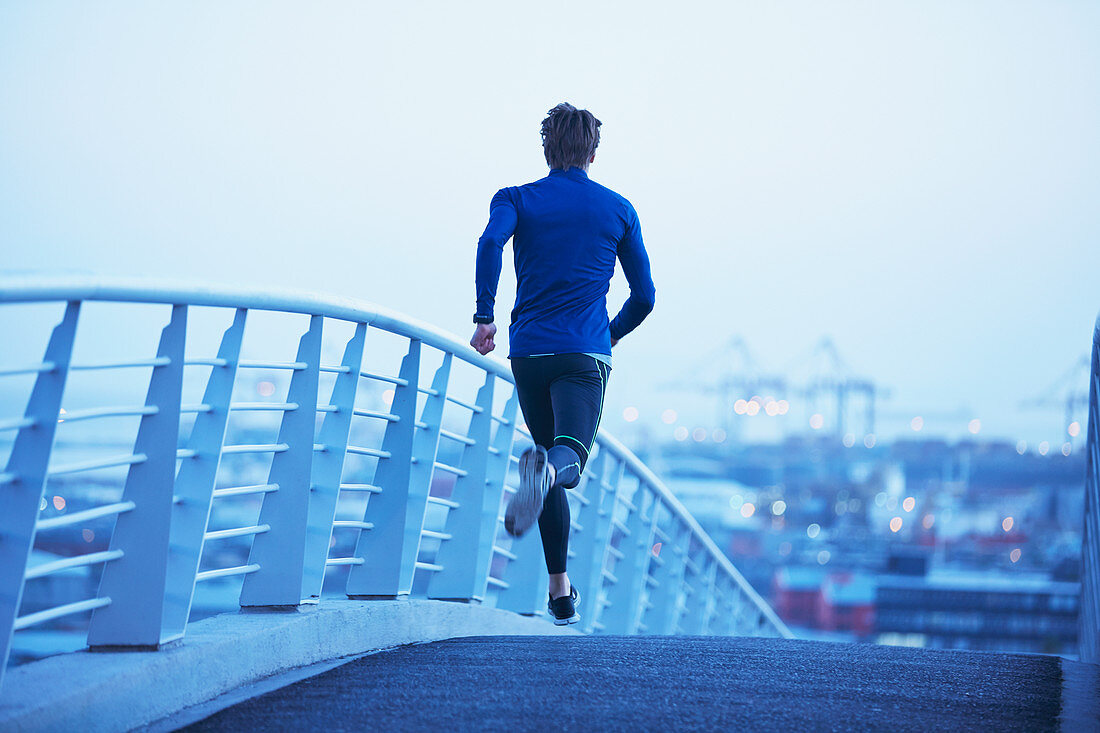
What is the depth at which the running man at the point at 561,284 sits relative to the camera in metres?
3.31

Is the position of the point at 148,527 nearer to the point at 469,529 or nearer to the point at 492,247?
the point at 492,247

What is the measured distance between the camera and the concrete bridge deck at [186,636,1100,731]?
7.72 feet

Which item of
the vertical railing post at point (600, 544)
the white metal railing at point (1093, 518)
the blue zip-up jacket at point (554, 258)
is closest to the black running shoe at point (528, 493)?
the blue zip-up jacket at point (554, 258)

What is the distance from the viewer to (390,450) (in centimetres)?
373

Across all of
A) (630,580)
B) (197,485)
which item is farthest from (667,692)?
(630,580)

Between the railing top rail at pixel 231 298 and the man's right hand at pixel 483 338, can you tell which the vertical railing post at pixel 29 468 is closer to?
the railing top rail at pixel 231 298

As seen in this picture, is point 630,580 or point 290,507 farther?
point 630,580

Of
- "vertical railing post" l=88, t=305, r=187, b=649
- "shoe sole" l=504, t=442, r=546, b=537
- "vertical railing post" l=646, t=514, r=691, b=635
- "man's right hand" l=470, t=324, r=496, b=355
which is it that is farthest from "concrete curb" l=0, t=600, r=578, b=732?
"vertical railing post" l=646, t=514, r=691, b=635

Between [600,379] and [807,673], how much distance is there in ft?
3.16

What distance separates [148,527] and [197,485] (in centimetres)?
17

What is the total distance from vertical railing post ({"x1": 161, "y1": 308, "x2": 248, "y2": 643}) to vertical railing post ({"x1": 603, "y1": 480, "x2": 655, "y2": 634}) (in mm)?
4231

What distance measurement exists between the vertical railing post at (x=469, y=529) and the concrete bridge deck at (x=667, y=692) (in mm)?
700

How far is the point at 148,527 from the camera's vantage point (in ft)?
7.86

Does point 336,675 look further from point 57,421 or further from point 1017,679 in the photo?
point 1017,679
